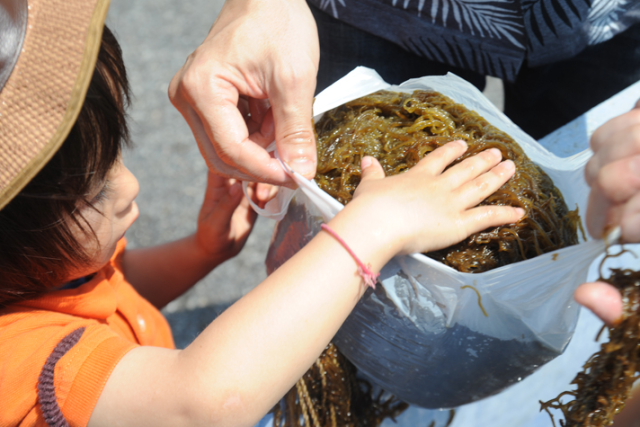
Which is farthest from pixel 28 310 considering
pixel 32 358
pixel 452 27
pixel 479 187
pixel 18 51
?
pixel 452 27

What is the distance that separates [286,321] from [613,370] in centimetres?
63

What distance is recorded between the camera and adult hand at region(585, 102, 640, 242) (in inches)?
29.4

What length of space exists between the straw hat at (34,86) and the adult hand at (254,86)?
0.29 metres

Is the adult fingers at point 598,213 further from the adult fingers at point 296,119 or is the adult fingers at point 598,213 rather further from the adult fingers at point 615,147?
the adult fingers at point 296,119

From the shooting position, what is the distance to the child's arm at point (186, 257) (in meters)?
1.73

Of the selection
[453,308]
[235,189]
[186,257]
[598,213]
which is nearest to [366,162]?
[453,308]

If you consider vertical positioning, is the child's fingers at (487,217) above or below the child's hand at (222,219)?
above

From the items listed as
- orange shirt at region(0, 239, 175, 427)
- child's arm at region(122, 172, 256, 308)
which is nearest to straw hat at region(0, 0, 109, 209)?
orange shirt at region(0, 239, 175, 427)

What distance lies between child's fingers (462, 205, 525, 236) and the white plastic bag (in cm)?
10

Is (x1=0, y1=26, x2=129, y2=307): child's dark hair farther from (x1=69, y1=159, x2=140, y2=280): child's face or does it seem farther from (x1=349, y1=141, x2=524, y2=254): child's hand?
(x1=349, y1=141, x2=524, y2=254): child's hand

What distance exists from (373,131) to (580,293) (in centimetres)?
59

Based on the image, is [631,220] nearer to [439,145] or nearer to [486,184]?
[486,184]

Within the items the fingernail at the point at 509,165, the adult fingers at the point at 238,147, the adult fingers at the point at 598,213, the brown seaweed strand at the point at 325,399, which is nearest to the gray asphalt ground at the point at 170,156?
the brown seaweed strand at the point at 325,399

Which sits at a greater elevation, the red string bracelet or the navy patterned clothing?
the navy patterned clothing
